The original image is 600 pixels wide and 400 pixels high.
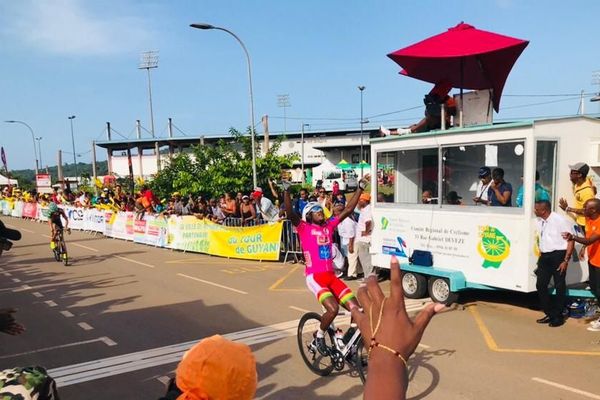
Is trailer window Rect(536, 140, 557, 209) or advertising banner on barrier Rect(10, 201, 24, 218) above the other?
trailer window Rect(536, 140, 557, 209)

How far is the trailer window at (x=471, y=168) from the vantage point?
25.2 feet

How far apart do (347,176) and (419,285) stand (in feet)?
125

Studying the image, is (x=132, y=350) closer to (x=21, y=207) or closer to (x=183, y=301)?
(x=183, y=301)

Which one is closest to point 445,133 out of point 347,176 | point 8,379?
point 8,379

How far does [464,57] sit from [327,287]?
5.32 m

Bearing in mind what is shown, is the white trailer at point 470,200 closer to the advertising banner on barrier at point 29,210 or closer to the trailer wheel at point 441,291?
the trailer wheel at point 441,291

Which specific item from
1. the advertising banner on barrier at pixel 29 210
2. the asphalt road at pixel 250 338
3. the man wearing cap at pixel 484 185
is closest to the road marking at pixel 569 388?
the asphalt road at pixel 250 338

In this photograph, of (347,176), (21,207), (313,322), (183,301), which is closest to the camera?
(313,322)

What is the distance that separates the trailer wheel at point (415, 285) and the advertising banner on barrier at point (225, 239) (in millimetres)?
5016

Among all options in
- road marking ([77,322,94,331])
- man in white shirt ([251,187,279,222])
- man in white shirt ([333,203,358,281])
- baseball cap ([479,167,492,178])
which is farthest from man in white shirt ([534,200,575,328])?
man in white shirt ([251,187,279,222])

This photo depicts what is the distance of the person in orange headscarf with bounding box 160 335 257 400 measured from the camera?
5.85 ft

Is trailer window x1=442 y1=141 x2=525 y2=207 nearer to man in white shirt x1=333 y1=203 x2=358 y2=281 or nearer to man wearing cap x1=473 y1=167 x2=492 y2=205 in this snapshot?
man wearing cap x1=473 y1=167 x2=492 y2=205

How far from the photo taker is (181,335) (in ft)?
23.4

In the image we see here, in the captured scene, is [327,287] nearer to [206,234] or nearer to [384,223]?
[384,223]
